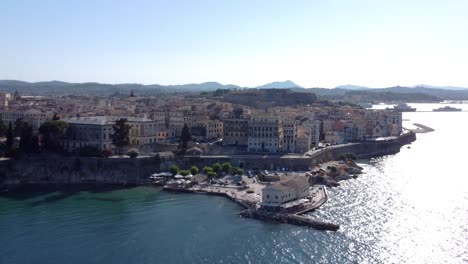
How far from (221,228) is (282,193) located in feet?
13.1

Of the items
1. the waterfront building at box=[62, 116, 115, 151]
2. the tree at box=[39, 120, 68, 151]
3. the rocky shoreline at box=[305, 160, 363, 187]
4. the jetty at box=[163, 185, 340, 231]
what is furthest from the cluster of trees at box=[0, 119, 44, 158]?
the rocky shoreline at box=[305, 160, 363, 187]

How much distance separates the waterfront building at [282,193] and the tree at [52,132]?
18125 mm

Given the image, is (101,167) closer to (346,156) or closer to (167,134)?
(167,134)

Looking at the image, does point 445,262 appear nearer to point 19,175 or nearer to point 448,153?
point 19,175

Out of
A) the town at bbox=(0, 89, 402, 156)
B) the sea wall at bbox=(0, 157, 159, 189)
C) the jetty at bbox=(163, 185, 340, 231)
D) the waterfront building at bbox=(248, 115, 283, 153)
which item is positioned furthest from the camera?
the waterfront building at bbox=(248, 115, 283, 153)

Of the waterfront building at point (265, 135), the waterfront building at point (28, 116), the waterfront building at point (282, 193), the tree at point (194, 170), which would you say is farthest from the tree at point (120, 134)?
the waterfront building at point (282, 193)

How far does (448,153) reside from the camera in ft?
161

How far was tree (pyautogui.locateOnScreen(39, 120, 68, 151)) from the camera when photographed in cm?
3809

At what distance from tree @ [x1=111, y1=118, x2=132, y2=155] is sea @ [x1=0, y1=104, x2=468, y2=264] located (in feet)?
17.0

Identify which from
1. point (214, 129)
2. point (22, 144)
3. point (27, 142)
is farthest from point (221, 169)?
point (22, 144)

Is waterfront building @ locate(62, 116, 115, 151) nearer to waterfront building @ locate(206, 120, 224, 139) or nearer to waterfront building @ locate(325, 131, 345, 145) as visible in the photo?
waterfront building @ locate(206, 120, 224, 139)

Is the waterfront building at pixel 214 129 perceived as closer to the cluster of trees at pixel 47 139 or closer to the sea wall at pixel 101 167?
the sea wall at pixel 101 167

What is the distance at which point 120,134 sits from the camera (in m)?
37.7

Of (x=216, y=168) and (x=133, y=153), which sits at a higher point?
(x=133, y=153)
